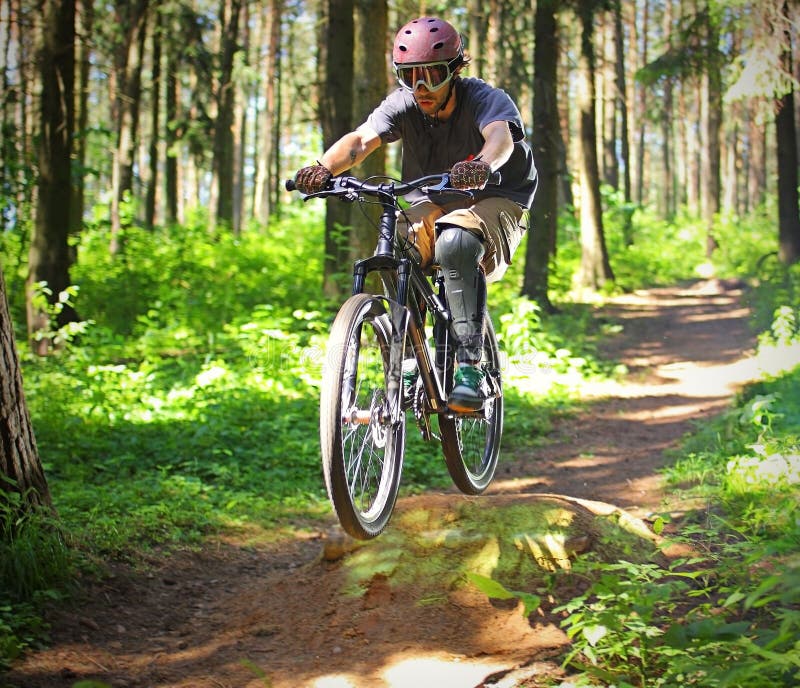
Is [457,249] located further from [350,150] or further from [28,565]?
[28,565]

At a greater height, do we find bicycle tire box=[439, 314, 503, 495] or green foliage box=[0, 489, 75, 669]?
bicycle tire box=[439, 314, 503, 495]

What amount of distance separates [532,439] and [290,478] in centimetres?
290

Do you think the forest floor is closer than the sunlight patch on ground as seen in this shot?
No

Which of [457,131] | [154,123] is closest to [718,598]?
[457,131]

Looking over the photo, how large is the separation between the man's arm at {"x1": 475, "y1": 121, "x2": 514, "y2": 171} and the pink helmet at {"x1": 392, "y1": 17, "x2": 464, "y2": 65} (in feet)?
1.36

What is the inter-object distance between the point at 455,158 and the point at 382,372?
53.4 inches

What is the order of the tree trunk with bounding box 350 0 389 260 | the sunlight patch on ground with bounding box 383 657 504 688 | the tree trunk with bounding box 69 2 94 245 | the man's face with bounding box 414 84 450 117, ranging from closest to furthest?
the sunlight patch on ground with bounding box 383 657 504 688 → the man's face with bounding box 414 84 450 117 → the tree trunk with bounding box 350 0 389 260 → the tree trunk with bounding box 69 2 94 245

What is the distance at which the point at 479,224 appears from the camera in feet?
15.7

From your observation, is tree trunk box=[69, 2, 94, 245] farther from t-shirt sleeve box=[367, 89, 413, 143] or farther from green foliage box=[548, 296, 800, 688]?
green foliage box=[548, 296, 800, 688]

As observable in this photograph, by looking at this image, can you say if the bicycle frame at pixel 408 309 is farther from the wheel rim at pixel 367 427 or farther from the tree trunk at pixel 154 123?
the tree trunk at pixel 154 123

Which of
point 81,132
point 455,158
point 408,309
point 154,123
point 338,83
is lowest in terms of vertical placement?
point 408,309

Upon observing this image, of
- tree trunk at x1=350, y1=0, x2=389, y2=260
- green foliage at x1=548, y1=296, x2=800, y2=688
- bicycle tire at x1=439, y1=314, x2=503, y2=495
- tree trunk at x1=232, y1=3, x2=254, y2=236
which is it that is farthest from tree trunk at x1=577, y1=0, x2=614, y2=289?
bicycle tire at x1=439, y1=314, x2=503, y2=495

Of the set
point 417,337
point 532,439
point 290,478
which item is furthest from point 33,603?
point 532,439

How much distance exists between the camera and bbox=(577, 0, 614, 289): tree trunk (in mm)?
18172
